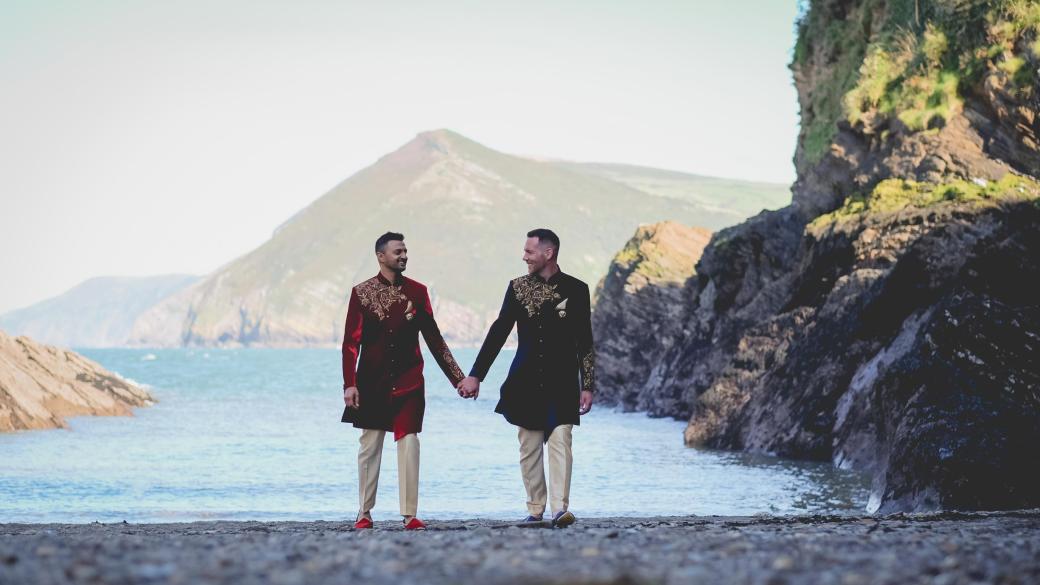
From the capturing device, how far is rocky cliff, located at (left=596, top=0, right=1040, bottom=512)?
643 inches

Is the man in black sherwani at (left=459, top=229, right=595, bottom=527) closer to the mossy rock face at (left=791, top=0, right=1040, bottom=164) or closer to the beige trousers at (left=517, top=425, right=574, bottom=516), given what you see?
the beige trousers at (left=517, top=425, right=574, bottom=516)

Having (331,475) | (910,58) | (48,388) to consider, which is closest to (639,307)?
(48,388)

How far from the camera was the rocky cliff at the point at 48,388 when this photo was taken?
40.9 metres

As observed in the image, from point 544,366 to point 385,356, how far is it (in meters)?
1.42

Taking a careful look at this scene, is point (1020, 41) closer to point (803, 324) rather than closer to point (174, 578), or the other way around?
point (803, 324)

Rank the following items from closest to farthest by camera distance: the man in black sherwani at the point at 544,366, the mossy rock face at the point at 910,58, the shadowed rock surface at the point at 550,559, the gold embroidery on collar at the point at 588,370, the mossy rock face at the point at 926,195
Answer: the shadowed rock surface at the point at 550,559 < the man in black sherwani at the point at 544,366 < the gold embroidery on collar at the point at 588,370 < the mossy rock face at the point at 926,195 < the mossy rock face at the point at 910,58

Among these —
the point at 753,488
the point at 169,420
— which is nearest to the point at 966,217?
the point at 753,488

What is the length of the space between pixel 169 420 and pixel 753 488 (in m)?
32.0

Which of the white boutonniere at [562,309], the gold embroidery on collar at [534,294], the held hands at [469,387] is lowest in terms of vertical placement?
the held hands at [469,387]

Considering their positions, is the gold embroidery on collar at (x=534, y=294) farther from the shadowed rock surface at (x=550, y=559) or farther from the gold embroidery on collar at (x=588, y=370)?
the shadowed rock surface at (x=550, y=559)

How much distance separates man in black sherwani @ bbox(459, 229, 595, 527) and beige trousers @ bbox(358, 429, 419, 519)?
72cm

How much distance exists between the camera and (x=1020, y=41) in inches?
1179

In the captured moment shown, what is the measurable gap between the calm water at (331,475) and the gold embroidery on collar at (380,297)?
358 inches

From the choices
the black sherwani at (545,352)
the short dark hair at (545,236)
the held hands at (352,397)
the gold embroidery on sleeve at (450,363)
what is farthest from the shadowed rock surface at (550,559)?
the short dark hair at (545,236)
